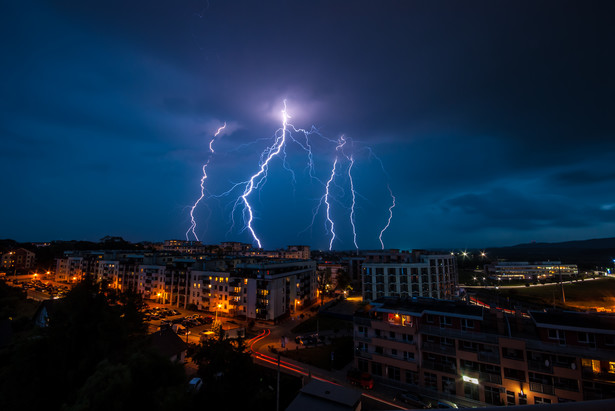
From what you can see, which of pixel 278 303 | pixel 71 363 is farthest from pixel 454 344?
pixel 278 303

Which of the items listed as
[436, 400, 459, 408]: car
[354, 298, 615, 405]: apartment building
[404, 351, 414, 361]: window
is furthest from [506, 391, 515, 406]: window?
[404, 351, 414, 361]: window

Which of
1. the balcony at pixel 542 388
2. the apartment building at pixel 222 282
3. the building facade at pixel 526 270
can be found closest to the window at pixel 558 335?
the balcony at pixel 542 388

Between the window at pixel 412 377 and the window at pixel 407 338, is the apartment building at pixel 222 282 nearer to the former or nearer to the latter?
the window at pixel 407 338

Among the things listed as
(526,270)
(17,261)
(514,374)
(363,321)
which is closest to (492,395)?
(514,374)

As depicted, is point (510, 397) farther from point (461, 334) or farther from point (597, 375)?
point (597, 375)

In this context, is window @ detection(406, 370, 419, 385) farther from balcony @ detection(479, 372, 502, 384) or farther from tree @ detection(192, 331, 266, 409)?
tree @ detection(192, 331, 266, 409)

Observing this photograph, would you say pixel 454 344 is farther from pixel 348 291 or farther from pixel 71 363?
pixel 348 291
